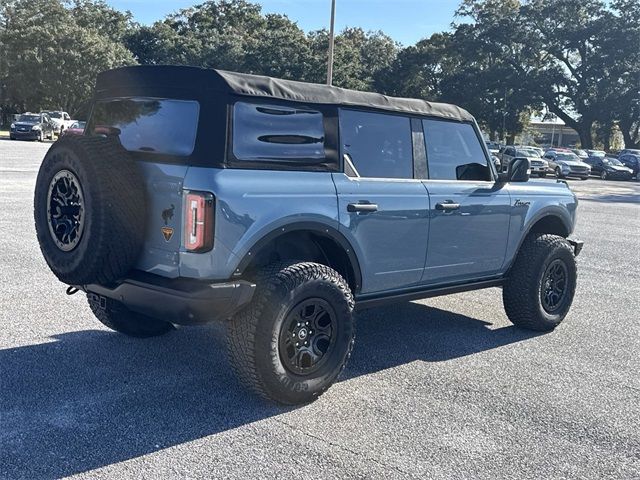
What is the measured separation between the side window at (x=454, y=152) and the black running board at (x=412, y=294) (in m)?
0.86

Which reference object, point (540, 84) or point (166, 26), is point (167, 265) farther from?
point (166, 26)

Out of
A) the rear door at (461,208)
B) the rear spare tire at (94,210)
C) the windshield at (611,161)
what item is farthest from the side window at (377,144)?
the windshield at (611,161)

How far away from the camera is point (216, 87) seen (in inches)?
155

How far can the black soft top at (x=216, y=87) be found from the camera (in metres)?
3.96

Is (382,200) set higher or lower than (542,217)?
higher

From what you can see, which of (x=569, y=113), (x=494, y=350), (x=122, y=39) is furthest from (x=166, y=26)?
(x=494, y=350)

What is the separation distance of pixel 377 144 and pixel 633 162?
136 feet

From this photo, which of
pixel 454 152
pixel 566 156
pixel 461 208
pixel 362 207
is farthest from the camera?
pixel 566 156

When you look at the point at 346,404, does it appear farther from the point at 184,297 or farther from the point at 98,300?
the point at 98,300

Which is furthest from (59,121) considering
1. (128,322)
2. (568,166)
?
(128,322)

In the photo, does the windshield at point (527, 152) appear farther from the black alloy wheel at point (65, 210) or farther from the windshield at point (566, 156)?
the black alloy wheel at point (65, 210)

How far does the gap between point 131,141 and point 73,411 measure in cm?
167

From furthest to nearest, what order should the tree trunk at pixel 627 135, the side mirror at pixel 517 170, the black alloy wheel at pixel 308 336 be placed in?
the tree trunk at pixel 627 135
the side mirror at pixel 517 170
the black alloy wheel at pixel 308 336

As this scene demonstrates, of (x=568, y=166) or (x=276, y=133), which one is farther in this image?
(x=568, y=166)
